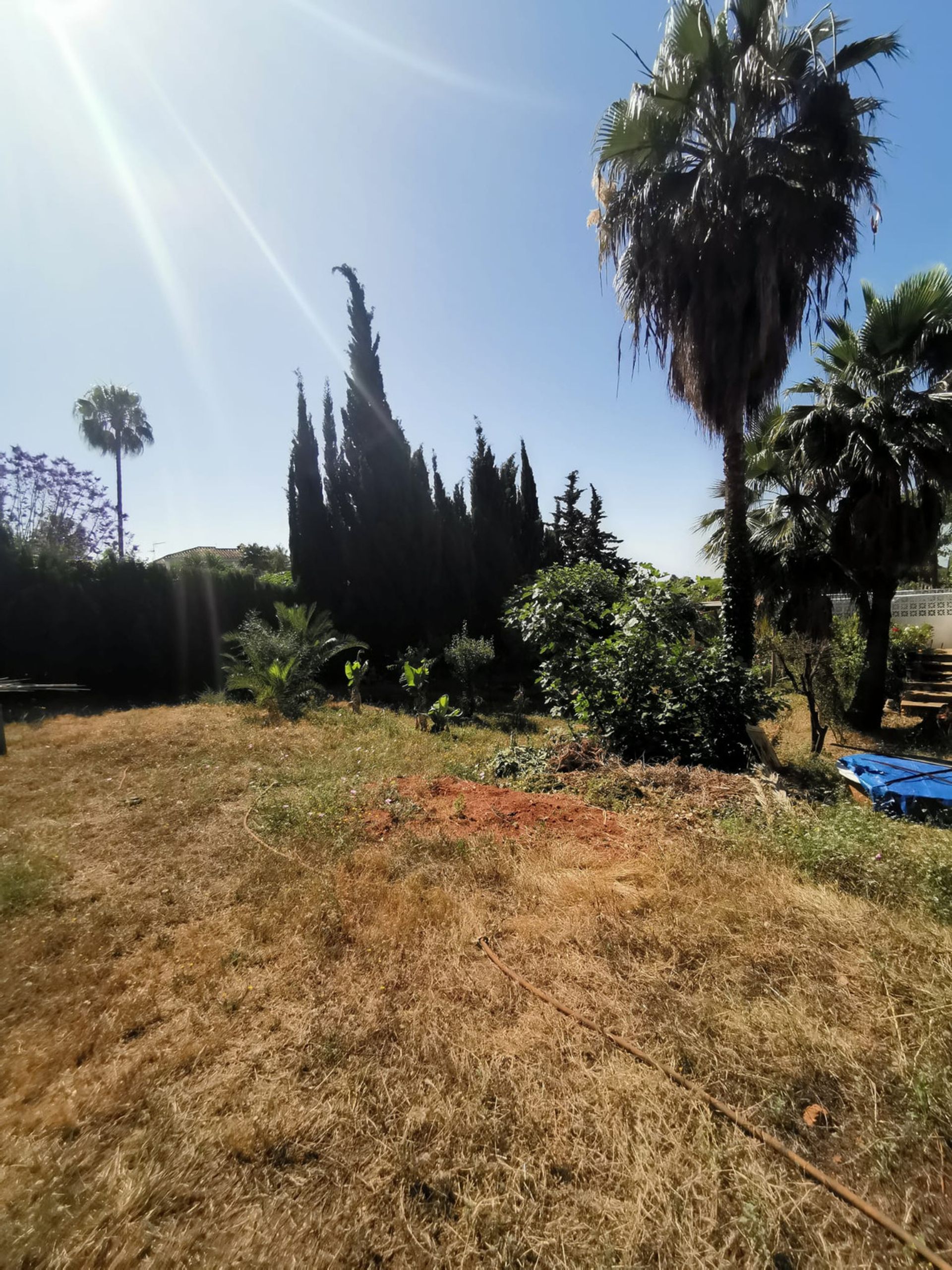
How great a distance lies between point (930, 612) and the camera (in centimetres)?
1235

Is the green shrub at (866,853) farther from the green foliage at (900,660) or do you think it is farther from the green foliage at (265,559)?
the green foliage at (265,559)

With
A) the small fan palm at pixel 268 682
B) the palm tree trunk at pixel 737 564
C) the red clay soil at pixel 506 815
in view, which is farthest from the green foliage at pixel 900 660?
the small fan palm at pixel 268 682

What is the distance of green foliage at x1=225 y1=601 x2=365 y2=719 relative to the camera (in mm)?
10602

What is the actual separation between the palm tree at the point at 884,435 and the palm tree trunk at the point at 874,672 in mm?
98

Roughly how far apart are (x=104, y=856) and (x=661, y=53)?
1123cm

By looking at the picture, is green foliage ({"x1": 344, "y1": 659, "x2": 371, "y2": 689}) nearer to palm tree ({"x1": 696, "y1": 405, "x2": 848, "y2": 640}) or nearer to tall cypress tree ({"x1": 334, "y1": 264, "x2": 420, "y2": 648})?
tall cypress tree ({"x1": 334, "y1": 264, "x2": 420, "y2": 648})

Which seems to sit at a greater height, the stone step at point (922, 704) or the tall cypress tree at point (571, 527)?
the tall cypress tree at point (571, 527)

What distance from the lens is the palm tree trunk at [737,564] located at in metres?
7.64

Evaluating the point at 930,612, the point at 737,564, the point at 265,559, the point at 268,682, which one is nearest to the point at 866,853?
the point at 737,564

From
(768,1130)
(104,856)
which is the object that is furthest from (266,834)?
(768,1130)

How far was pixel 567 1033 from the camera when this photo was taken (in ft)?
7.15

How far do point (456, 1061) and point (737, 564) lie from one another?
7455 millimetres

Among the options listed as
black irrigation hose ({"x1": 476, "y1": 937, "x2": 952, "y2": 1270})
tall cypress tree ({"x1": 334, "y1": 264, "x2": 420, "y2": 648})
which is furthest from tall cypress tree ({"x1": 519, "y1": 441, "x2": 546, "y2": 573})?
black irrigation hose ({"x1": 476, "y1": 937, "x2": 952, "y2": 1270})

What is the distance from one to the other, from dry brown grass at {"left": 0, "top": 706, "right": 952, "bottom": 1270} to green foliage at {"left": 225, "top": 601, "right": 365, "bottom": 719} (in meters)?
6.62
